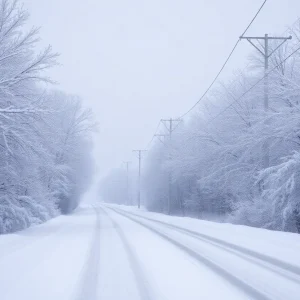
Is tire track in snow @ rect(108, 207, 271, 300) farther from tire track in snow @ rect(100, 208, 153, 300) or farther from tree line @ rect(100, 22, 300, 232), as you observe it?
tree line @ rect(100, 22, 300, 232)

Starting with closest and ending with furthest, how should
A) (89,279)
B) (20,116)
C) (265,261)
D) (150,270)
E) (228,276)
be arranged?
(89,279) < (228,276) < (150,270) < (265,261) < (20,116)

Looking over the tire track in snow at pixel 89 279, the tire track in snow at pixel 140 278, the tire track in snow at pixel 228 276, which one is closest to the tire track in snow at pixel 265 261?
the tire track in snow at pixel 228 276

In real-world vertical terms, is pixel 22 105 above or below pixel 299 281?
above

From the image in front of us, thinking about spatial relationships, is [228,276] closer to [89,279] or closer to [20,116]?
[89,279]

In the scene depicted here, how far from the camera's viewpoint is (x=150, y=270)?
838 centimetres

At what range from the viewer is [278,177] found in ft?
57.7

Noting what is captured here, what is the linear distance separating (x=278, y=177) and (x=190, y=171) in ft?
63.2

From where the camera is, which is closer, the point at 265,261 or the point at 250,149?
the point at 265,261

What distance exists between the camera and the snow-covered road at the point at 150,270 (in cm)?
650

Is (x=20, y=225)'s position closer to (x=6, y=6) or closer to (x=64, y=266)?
(x=6, y=6)

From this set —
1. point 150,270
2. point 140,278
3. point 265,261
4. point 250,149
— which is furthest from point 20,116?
point 250,149

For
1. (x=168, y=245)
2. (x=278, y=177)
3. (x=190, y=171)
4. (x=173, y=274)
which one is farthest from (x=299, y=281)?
(x=190, y=171)

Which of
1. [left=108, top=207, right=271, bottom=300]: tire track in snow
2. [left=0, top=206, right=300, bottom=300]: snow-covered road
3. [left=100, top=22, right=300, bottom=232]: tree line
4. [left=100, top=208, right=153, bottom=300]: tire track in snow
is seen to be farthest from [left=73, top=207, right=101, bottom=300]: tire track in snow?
[left=100, top=22, right=300, bottom=232]: tree line

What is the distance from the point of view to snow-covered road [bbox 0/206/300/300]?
6496 millimetres
